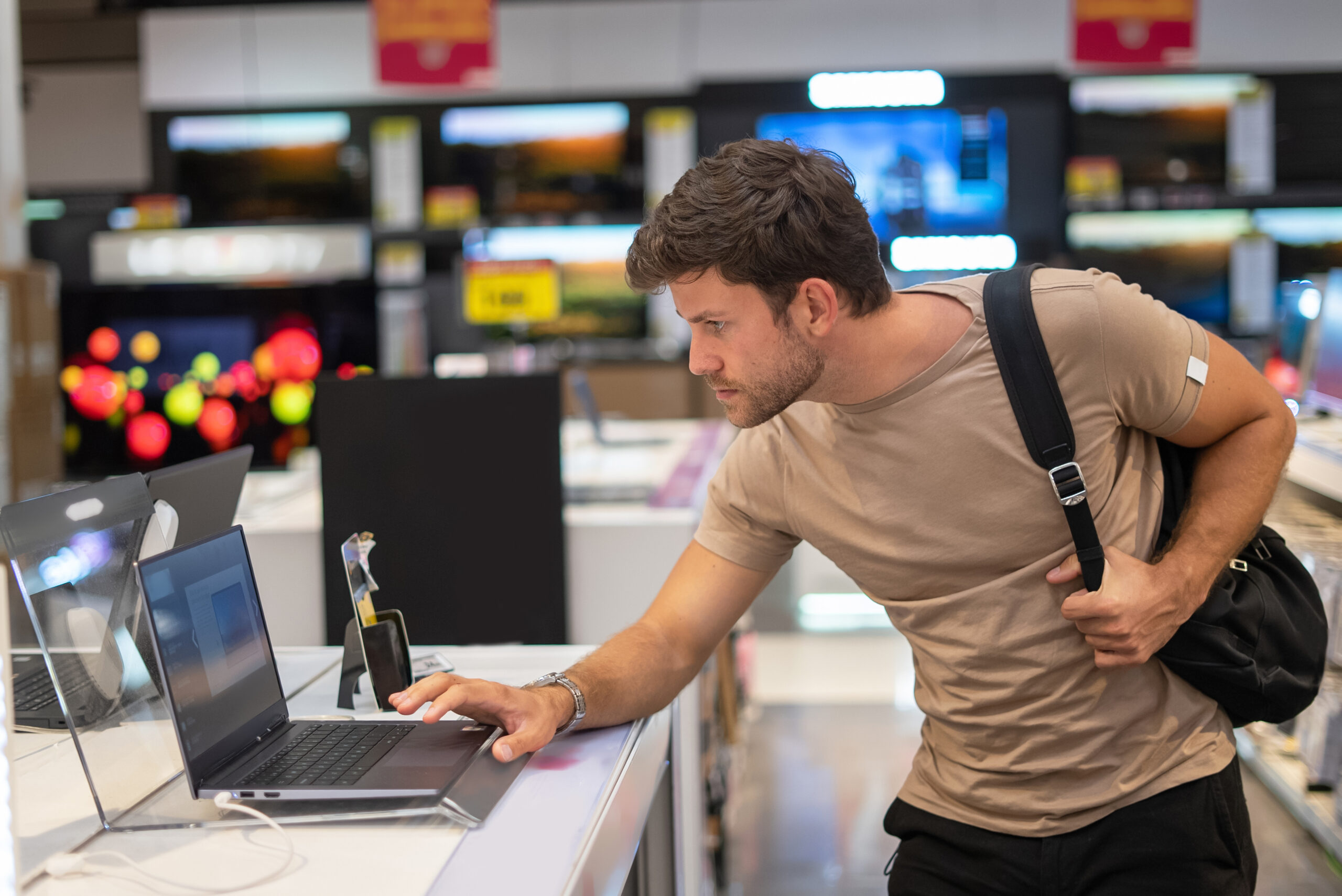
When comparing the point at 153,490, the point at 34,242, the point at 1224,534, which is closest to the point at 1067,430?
the point at 1224,534

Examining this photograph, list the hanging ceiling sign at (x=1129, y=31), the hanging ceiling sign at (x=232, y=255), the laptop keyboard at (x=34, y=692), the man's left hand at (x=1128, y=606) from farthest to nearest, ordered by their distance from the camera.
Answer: the hanging ceiling sign at (x=232, y=255), the hanging ceiling sign at (x=1129, y=31), the laptop keyboard at (x=34, y=692), the man's left hand at (x=1128, y=606)

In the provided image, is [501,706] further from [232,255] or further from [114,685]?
[232,255]

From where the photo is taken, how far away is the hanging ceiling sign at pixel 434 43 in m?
5.12

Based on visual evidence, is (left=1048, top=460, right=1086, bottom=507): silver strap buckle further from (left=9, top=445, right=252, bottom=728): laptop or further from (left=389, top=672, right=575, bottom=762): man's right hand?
(left=9, top=445, right=252, bottom=728): laptop

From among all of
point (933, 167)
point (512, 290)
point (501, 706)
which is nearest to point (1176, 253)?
point (933, 167)

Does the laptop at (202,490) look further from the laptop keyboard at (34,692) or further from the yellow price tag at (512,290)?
the yellow price tag at (512,290)

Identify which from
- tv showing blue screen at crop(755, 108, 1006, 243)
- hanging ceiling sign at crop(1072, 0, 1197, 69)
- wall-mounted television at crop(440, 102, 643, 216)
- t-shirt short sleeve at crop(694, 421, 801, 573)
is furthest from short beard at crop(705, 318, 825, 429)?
wall-mounted television at crop(440, 102, 643, 216)

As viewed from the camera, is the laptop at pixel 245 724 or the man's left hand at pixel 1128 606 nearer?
the laptop at pixel 245 724

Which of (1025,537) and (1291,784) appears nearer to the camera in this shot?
(1025,537)

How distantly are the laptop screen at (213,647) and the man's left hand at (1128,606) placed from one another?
0.89 m

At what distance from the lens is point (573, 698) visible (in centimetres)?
133

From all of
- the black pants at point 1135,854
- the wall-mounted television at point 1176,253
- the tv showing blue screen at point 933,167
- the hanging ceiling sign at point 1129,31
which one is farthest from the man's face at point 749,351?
the wall-mounted television at point 1176,253

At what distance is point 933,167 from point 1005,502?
593cm

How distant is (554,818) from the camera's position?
113 centimetres
